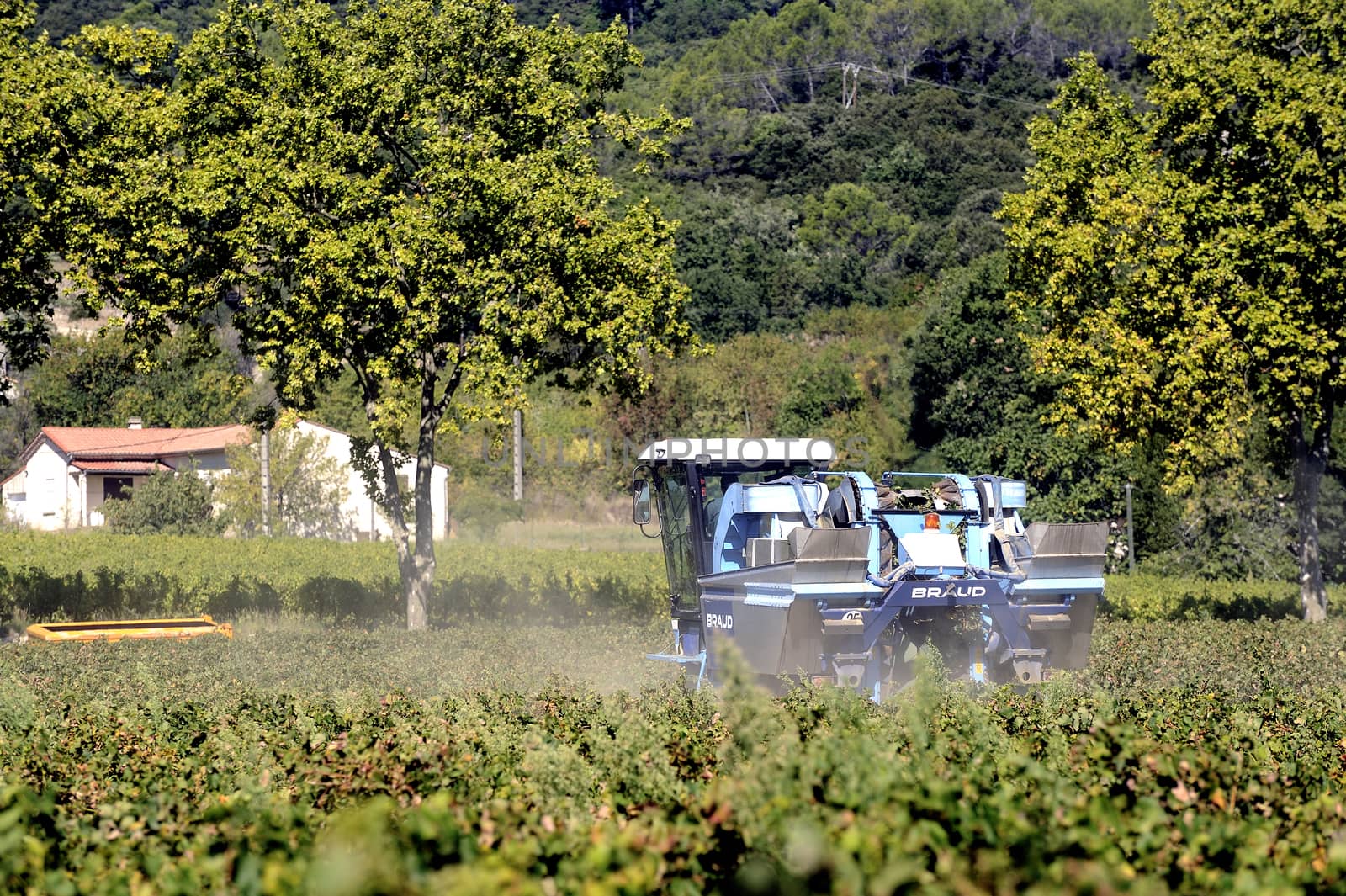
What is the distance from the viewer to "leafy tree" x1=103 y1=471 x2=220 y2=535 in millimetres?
52531

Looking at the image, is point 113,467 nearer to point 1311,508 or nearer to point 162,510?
point 162,510

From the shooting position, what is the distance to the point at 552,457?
6134cm

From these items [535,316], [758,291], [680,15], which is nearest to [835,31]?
[680,15]

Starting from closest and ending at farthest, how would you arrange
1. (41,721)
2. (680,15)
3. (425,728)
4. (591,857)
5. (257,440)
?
(591,857) → (425,728) → (41,721) → (257,440) → (680,15)

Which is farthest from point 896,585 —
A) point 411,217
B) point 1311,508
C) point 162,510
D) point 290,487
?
point 290,487

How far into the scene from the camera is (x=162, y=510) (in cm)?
5297

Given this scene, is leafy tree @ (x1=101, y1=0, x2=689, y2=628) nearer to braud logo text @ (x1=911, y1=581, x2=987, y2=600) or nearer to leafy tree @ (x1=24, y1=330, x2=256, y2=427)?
braud logo text @ (x1=911, y1=581, x2=987, y2=600)

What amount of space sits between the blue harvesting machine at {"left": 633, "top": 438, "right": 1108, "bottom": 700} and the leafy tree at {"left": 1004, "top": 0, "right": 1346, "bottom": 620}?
805cm

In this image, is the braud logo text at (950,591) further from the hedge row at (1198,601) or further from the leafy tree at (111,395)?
the leafy tree at (111,395)

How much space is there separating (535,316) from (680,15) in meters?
143

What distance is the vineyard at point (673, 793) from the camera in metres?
4.60

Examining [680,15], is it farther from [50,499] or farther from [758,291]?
[50,499]

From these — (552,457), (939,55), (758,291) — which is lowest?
(552,457)

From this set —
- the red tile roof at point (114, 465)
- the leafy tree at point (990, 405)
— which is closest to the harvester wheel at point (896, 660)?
the leafy tree at point (990, 405)
